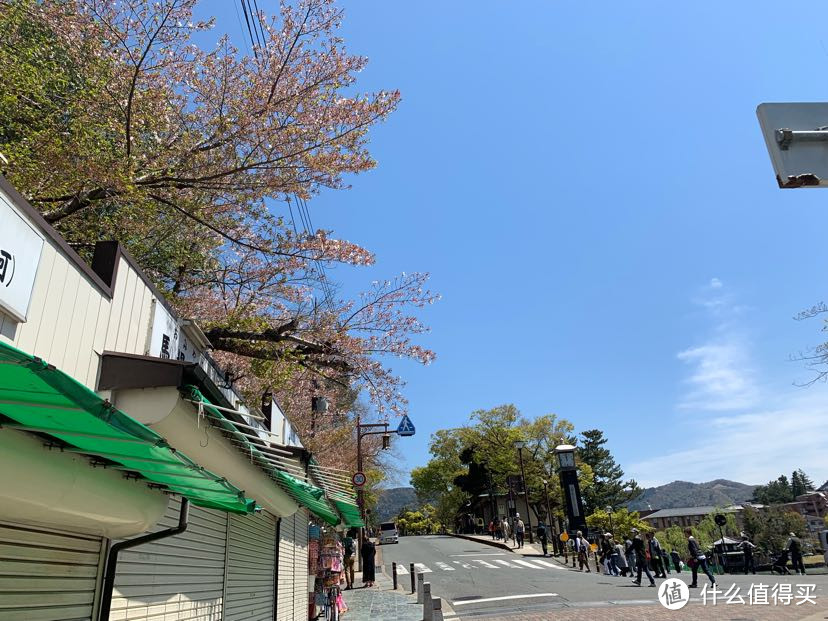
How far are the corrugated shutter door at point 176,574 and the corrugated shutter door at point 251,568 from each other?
1.84 feet

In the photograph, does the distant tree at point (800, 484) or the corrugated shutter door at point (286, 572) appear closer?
the corrugated shutter door at point (286, 572)

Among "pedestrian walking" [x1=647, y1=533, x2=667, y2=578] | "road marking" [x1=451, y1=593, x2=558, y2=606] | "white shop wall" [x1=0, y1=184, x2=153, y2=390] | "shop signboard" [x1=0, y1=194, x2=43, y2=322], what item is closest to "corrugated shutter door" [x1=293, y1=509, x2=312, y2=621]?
"road marking" [x1=451, y1=593, x2=558, y2=606]

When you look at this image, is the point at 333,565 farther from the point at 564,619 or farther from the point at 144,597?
the point at 144,597

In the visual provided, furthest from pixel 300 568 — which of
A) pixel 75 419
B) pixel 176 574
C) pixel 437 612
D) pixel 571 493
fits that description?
pixel 571 493

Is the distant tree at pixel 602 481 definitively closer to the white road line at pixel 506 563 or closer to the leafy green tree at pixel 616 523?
the leafy green tree at pixel 616 523

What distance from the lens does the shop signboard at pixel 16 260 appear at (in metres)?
3.12

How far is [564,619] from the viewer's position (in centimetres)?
1118

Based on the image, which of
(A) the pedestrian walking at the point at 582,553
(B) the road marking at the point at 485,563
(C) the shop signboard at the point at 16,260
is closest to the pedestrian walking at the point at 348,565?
(B) the road marking at the point at 485,563

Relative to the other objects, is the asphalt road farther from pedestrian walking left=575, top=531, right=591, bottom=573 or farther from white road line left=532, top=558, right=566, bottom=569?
pedestrian walking left=575, top=531, right=591, bottom=573

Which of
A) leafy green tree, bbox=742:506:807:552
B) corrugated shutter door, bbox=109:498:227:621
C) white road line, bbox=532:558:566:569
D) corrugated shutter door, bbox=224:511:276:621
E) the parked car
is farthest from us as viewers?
leafy green tree, bbox=742:506:807:552

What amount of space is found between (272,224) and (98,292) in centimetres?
499

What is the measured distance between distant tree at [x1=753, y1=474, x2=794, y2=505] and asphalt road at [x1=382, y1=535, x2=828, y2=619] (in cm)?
11959

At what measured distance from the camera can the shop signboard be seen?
3.12 metres

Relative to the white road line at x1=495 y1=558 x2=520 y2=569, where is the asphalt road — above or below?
below
